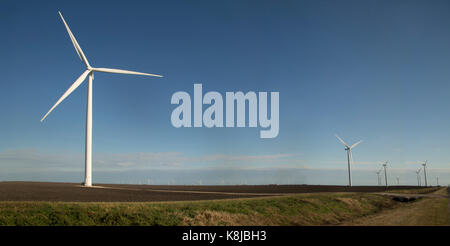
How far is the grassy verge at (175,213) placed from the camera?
25656 millimetres

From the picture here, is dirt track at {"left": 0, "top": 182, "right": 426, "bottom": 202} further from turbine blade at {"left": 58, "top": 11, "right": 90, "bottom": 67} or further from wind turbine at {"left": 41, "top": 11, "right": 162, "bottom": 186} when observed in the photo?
turbine blade at {"left": 58, "top": 11, "right": 90, "bottom": 67}

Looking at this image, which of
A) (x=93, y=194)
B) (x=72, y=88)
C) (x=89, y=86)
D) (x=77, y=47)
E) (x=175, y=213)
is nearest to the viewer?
(x=175, y=213)

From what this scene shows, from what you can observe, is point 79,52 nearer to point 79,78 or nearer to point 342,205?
point 79,78

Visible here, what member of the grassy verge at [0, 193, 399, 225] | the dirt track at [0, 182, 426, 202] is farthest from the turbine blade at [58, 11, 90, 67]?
the grassy verge at [0, 193, 399, 225]

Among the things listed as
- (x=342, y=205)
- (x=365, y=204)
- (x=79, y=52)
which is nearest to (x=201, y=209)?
(x=342, y=205)

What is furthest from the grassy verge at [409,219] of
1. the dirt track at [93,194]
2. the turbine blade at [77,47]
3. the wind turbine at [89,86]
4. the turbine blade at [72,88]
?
the turbine blade at [77,47]

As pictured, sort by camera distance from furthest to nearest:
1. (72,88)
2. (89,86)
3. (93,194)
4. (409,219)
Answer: (89,86) → (72,88) → (93,194) → (409,219)

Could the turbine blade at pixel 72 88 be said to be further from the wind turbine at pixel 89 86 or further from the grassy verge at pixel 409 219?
the grassy verge at pixel 409 219

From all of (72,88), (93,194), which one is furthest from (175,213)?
(72,88)

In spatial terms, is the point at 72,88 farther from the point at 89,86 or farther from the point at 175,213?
the point at 175,213

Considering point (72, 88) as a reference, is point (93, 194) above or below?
below

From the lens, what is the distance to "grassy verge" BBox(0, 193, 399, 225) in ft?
84.2

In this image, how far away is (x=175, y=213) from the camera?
31.0m
